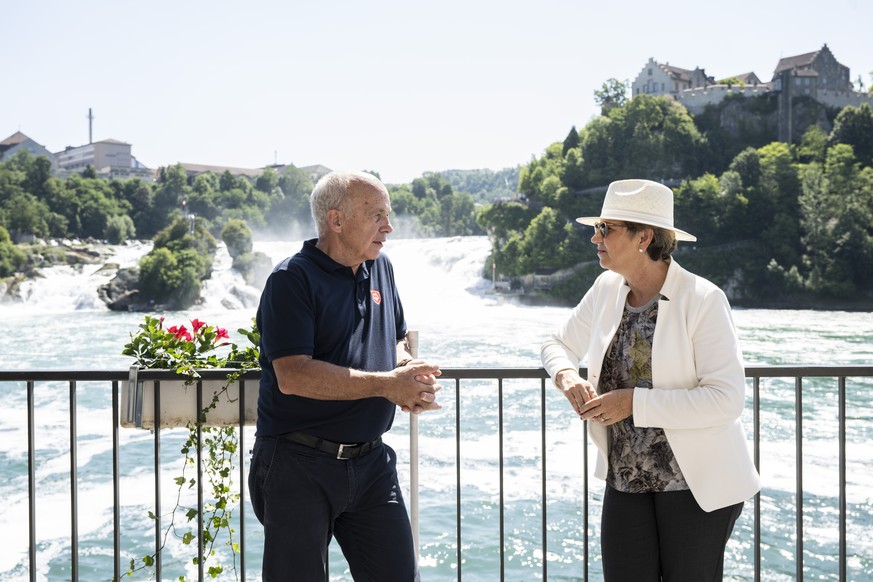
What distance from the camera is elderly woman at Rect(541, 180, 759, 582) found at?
2.49 meters

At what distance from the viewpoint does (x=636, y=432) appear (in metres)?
2.62

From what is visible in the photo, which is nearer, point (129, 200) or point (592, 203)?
point (592, 203)

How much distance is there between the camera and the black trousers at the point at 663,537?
2.53 m

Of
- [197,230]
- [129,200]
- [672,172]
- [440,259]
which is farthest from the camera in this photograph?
[129,200]

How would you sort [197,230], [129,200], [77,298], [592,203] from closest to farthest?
[77,298] < [197,230] < [592,203] < [129,200]

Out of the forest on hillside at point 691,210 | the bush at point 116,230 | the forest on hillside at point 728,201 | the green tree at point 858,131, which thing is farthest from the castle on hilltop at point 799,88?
the bush at point 116,230

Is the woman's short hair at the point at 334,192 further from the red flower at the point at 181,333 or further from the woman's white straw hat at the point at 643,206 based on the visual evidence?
the red flower at the point at 181,333

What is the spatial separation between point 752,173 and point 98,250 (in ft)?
180

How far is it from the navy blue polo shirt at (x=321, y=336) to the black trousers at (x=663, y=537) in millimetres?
789

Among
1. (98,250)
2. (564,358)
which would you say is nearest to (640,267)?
(564,358)

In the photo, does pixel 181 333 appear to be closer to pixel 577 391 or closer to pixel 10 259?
→ pixel 577 391

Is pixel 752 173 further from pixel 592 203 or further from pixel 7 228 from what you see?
pixel 7 228

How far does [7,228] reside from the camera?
84688 millimetres

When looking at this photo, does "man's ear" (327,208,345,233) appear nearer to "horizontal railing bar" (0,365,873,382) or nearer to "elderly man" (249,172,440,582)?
"elderly man" (249,172,440,582)
